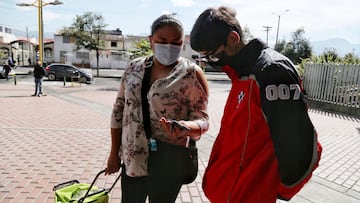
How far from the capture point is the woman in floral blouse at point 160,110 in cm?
169

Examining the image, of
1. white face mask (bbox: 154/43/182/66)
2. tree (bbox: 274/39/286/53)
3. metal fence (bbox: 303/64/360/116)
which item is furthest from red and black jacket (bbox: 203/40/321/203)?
tree (bbox: 274/39/286/53)

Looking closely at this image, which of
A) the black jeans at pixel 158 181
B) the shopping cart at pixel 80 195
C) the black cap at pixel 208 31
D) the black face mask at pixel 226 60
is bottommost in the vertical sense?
the shopping cart at pixel 80 195

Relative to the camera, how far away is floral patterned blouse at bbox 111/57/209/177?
1686mm

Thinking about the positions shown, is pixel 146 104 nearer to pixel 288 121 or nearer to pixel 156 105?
pixel 156 105

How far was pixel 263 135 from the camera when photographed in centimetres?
115

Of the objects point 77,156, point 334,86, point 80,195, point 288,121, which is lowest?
point 77,156

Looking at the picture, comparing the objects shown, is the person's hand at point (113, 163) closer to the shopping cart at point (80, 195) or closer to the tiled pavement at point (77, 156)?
the shopping cart at point (80, 195)

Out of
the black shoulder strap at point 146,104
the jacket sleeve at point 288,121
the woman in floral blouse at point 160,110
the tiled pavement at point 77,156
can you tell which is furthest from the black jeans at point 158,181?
Result: the tiled pavement at point 77,156

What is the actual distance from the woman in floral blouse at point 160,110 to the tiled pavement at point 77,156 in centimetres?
155

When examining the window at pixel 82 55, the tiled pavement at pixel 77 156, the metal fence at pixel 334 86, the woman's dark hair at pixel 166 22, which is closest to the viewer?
the woman's dark hair at pixel 166 22

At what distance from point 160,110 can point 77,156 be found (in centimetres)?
339

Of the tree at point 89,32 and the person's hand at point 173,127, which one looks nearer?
the person's hand at point 173,127

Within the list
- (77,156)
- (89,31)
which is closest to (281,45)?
(89,31)

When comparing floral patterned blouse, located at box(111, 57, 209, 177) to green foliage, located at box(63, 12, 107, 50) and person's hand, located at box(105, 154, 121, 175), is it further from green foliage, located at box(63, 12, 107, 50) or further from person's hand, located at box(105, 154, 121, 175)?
green foliage, located at box(63, 12, 107, 50)
